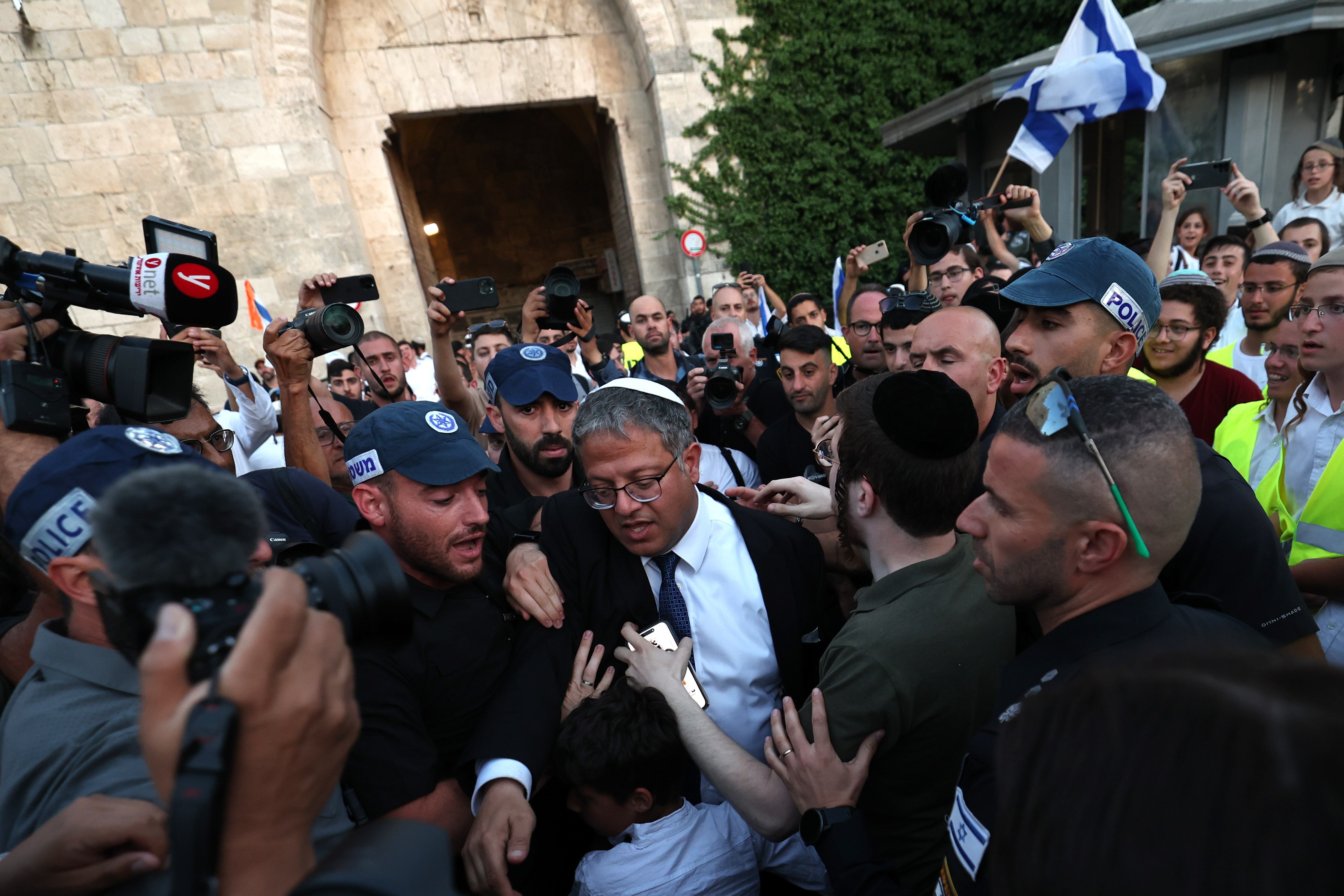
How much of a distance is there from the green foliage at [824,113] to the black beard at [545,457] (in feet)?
31.6

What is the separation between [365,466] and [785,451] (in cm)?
243

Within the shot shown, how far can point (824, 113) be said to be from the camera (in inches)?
457

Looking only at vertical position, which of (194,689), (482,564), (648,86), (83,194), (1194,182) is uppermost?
(648,86)

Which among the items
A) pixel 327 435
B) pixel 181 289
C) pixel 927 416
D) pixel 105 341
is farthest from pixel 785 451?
pixel 105 341

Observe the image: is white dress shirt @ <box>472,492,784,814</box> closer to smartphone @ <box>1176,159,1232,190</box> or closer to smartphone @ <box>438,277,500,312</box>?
smartphone @ <box>438,277,500,312</box>

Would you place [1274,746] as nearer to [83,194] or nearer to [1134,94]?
[1134,94]

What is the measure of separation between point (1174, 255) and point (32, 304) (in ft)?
24.3

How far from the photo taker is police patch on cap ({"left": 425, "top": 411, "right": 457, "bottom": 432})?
6.59 feet

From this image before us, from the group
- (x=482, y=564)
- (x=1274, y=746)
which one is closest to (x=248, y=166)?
(x=482, y=564)


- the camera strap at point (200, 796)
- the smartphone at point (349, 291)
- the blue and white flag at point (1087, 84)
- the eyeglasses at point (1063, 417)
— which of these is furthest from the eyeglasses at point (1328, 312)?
the smartphone at point (349, 291)

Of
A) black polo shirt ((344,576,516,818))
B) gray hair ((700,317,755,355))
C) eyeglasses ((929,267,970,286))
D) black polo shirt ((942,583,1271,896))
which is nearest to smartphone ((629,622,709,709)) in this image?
black polo shirt ((344,576,516,818))

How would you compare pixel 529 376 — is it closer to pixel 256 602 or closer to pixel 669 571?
pixel 669 571

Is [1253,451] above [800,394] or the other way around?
the other way around

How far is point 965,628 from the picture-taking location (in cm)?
155
